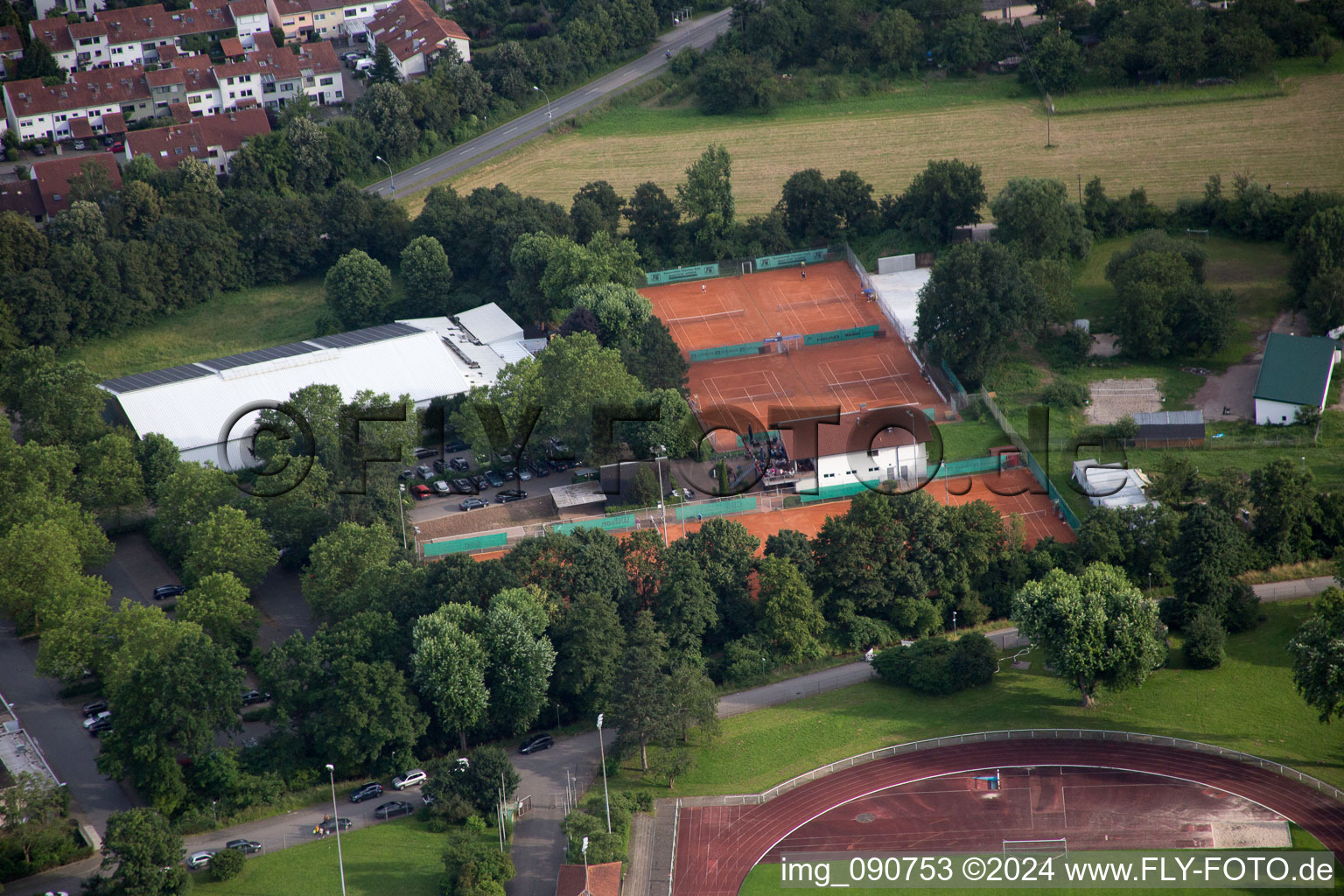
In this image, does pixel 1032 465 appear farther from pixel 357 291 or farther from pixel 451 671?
pixel 357 291

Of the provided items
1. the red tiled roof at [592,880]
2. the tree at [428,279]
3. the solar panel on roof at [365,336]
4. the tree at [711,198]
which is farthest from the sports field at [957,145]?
the red tiled roof at [592,880]

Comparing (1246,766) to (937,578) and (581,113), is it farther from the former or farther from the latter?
(581,113)

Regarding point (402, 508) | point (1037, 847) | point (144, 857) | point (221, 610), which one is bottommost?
point (1037, 847)

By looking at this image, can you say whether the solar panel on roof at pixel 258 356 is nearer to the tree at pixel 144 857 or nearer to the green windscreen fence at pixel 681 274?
the green windscreen fence at pixel 681 274

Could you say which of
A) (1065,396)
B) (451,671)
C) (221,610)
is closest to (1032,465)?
(1065,396)

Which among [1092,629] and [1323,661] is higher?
[1092,629]

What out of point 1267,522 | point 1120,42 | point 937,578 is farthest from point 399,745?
point 1120,42

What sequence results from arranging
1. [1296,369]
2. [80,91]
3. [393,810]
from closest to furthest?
[393,810], [1296,369], [80,91]
